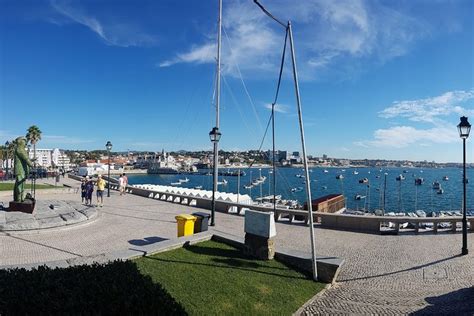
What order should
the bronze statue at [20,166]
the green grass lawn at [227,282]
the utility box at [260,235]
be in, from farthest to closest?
the bronze statue at [20,166] → the utility box at [260,235] → the green grass lawn at [227,282]

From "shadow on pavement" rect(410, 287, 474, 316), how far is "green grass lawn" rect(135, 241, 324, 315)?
238 centimetres

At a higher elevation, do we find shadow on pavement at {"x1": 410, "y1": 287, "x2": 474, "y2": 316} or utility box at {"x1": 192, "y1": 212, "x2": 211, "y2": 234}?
utility box at {"x1": 192, "y1": 212, "x2": 211, "y2": 234}

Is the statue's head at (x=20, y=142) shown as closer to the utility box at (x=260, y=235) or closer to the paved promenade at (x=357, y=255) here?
the paved promenade at (x=357, y=255)

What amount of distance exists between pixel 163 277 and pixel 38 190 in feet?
91.0

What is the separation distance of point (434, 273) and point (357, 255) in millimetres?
2269

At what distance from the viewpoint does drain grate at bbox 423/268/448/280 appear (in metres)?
9.39

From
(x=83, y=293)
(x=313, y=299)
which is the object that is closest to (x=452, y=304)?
(x=313, y=299)

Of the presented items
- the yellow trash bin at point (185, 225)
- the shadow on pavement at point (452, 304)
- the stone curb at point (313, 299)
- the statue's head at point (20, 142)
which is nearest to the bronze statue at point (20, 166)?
the statue's head at point (20, 142)

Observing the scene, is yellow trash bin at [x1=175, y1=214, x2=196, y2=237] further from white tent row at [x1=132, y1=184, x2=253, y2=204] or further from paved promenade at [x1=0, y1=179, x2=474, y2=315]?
white tent row at [x1=132, y1=184, x2=253, y2=204]

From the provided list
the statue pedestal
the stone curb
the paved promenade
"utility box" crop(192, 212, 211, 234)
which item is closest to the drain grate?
the paved promenade

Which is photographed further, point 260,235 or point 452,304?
point 260,235

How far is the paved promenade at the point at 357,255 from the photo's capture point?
776cm

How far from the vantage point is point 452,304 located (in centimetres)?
750

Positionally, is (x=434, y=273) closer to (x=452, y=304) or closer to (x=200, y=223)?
(x=452, y=304)
